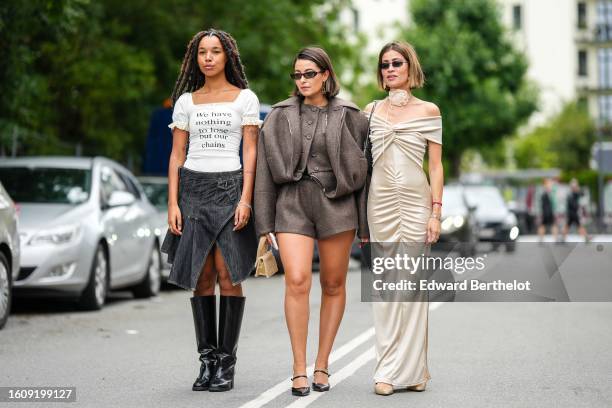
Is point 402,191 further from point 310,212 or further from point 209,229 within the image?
point 209,229

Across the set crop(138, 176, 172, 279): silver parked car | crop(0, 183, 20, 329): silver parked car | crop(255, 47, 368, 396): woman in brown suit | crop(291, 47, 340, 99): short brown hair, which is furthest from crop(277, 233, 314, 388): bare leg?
crop(138, 176, 172, 279): silver parked car

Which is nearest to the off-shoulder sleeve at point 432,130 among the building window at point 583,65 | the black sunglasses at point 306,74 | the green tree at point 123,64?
the black sunglasses at point 306,74

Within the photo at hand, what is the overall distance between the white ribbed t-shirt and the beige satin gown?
0.73 metres

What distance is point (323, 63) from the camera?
6.95 m

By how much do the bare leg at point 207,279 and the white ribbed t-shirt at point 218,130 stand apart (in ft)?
1.67

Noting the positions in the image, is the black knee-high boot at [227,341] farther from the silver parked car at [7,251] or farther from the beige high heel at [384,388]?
the silver parked car at [7,251]

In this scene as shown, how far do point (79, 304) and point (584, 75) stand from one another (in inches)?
2971

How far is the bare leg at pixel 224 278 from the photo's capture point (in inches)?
283

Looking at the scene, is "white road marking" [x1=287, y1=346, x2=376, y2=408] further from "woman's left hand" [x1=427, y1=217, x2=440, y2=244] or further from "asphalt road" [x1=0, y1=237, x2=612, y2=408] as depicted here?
"woman's left hand" [x1=427, y1=217, x2=440, y2=244]

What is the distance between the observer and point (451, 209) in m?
25.1

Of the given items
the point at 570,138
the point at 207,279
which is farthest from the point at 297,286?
the point at 570,138

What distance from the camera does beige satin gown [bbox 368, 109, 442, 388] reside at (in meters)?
7.01

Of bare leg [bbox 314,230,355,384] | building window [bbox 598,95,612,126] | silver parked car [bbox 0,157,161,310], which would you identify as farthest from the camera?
building window [bbox 598,95,612,126]

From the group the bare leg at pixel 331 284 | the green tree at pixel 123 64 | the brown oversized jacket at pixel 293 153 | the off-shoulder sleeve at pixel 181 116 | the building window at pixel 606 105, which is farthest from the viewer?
the building window at pixel 606 105
